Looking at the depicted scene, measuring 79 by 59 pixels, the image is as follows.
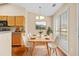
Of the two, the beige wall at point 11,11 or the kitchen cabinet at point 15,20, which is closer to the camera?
the beige wall at point 11,11

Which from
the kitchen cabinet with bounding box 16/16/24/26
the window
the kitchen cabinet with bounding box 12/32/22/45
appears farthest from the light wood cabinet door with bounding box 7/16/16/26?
the window

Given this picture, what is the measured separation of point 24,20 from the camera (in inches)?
184

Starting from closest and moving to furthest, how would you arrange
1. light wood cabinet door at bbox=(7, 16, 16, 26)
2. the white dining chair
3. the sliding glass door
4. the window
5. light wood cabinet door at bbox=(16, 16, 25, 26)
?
the window, the sliding glass door, the white dining chair, light wood cabinet door at bbox=(16, 16, 25, 26), light wood cabinet door at bbox=(7, 16, 16, 26)

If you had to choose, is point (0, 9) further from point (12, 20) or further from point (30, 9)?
point (30, 9)

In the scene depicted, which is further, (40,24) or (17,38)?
(17,38)

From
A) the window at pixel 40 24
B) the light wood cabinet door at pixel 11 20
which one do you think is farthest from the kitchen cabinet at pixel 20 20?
the window at pixel 40 24

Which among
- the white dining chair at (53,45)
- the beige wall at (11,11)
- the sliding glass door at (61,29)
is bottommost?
the white dining chair at (53,45)

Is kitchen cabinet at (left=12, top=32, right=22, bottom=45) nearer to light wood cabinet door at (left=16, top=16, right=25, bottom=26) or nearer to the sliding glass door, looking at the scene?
light wood cabinet door at (left=16, top=16, right=25, bottom=26)

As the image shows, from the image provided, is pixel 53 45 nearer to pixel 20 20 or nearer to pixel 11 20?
pixel 20 20

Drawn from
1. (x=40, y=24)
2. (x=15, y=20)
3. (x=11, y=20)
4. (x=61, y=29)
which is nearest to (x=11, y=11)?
(x=15, y=20)

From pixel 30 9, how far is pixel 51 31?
0.92 m

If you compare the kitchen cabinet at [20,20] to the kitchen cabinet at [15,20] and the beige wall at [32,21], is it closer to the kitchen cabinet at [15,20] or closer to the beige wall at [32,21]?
the kitchen cabinet at [15,20]

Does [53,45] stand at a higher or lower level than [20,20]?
lower

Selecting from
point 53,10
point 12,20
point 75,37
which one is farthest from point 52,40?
point 12,20
